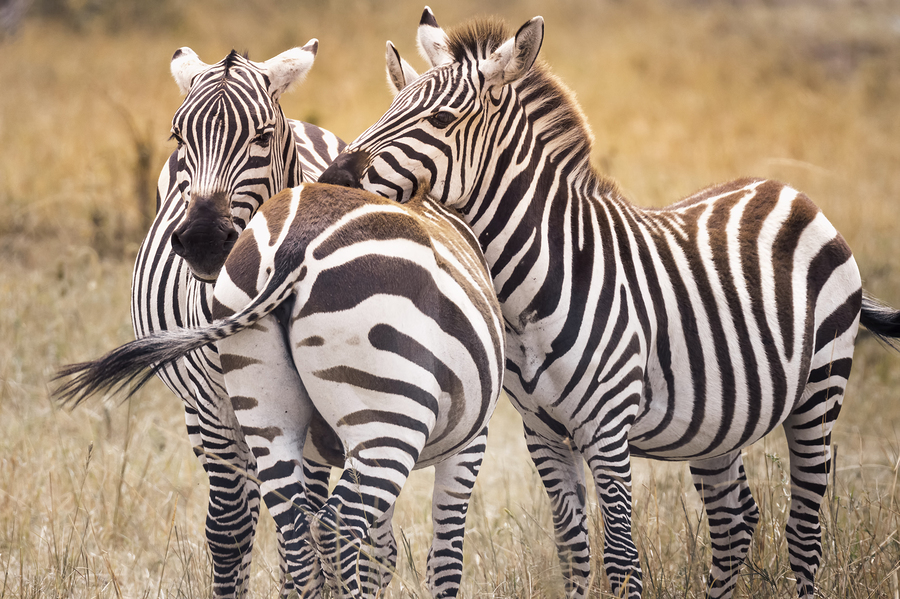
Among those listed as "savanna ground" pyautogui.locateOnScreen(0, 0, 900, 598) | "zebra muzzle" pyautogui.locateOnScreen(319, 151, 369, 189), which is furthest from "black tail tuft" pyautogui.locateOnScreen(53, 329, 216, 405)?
"savanna ground" pyautogui.locateOnScreen(0, 0, 900, 598)

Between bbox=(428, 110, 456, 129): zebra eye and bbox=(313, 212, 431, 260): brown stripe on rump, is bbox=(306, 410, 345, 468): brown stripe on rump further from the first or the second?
bbox=(428, 110, 456, 129): zebra eye

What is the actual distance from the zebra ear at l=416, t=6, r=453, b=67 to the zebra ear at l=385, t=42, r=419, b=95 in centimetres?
10

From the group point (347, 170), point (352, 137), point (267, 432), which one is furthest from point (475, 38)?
point (352, 137)

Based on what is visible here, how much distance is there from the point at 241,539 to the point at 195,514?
1.72m

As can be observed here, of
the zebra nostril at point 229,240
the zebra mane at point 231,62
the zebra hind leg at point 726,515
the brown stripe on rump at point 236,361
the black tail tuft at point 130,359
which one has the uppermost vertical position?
the zebra mane at point 231,62

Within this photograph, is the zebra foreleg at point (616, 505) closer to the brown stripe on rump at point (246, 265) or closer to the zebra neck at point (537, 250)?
the zebra neck at point (537, 250)

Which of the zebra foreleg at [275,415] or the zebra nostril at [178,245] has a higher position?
the zebra nostril at [178,245]

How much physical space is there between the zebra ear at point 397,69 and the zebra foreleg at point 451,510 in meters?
1.60

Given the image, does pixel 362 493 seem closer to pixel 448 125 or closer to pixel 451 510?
pixel 451 510

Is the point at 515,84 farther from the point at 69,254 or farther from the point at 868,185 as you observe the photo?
the point at 868,185

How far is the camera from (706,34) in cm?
2156

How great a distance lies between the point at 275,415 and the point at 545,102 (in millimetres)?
1729

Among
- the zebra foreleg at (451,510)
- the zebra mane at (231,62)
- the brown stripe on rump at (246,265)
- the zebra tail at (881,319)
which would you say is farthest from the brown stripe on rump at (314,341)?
the zebra tail at (881,319)

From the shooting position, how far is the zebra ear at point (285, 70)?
10.5 feet
